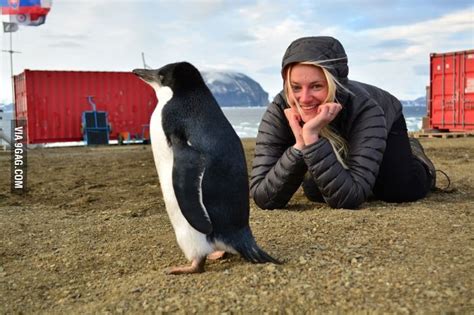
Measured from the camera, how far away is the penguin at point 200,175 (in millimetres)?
2604

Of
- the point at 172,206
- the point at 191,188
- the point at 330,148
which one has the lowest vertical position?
the point at 172,206

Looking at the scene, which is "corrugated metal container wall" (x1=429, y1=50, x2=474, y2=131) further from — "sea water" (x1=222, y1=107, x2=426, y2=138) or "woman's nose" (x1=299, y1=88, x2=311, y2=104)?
"woman's nose" (x1=299, y1=88, x2=311, y2=104)

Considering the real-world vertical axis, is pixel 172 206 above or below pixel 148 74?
below

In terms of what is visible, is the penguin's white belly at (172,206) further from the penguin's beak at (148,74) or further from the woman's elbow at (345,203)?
the woman's elbow at (345,203)

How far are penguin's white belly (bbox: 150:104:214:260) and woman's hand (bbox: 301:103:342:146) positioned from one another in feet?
3.80

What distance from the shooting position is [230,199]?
8.85 feet

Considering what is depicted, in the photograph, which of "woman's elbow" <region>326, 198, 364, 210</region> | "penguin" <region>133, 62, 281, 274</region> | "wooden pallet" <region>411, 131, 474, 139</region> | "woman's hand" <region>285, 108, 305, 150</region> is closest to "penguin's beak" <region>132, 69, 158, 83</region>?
"penguin" <region>133, 62, 281, 274</region>

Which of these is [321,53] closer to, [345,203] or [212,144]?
[345,203]

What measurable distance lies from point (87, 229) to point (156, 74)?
157 centimetres

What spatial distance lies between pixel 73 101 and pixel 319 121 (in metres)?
12.6

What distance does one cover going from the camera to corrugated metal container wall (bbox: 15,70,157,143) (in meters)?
14.6

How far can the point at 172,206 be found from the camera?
108 inches

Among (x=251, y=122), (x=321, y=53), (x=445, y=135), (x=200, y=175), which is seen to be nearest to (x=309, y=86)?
(x=321, y=53)

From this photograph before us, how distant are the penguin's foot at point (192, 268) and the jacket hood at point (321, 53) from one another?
1.56m
